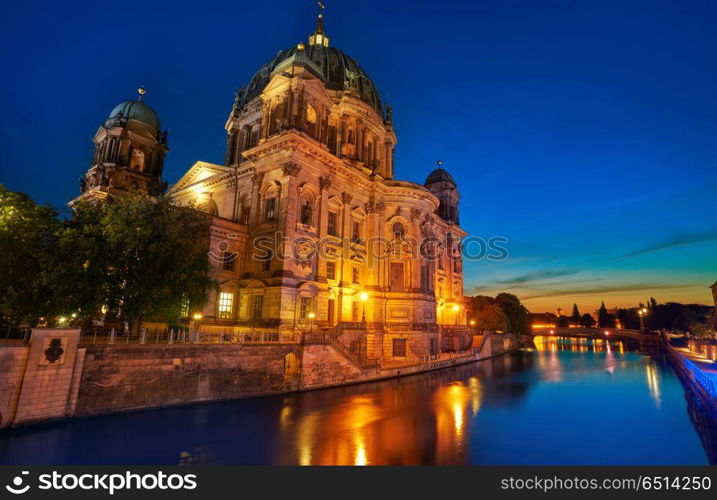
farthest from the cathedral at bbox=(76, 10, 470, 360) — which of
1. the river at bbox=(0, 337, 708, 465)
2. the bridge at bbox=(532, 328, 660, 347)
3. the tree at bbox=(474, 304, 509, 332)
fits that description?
the bridge at bbox=(532, 328, 660, 347)

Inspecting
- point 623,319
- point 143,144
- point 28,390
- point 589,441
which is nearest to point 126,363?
point 28,390

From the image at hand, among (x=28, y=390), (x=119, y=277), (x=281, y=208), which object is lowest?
(x=28, y=390)

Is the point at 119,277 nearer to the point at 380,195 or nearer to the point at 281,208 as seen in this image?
the point at 281,208

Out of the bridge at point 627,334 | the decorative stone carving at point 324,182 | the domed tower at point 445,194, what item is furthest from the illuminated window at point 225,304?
the bridge at point 627,334

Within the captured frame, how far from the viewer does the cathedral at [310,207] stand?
1232 inches

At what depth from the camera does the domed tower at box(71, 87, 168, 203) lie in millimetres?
48844

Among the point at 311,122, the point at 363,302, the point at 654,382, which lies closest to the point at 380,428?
the point at 363,302

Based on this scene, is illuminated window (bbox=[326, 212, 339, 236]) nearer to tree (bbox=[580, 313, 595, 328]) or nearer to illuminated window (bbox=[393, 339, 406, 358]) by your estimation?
illuminated window (bbox=[393, 339, 406, 358])

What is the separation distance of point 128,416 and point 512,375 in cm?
3532

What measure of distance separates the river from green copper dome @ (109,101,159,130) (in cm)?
4738

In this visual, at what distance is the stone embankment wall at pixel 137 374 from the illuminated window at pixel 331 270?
336 inches

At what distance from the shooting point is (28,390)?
51.5 feet

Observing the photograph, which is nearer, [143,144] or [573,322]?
[143,144]

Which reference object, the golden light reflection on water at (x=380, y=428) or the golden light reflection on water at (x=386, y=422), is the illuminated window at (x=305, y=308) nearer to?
the golden light reflection on water at (x=386, y=422)
